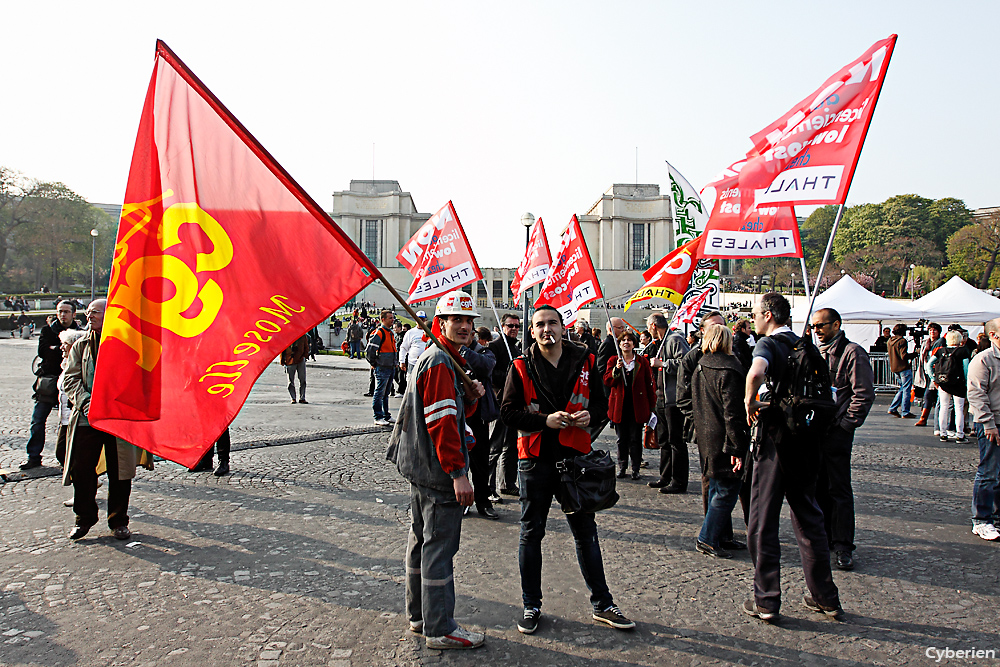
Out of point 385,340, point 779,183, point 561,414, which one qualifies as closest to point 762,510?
point 561,414

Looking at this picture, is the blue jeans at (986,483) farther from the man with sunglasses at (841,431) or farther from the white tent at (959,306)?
the white tent at (959,306)

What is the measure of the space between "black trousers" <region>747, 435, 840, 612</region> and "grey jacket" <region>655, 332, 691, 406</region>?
2616 mm

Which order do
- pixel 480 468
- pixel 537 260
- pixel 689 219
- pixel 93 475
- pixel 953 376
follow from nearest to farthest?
pixel 93 475 < pixel 480 468 < pixel 953 376 < pixel 689 219 < pixel 537 260

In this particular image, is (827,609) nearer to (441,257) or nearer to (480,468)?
(480,468)

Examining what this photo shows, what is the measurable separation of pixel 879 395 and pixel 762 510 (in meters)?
14.8

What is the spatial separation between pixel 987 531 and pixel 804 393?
103 inches

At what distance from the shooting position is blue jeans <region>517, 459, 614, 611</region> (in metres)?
3.48

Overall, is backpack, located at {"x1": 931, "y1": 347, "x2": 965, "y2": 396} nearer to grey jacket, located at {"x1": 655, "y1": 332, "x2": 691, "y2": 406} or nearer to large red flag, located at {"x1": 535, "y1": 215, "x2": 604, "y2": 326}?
grey jacket, located at {"x1": 655, "y1": 332, "x2": 691, "y2": 406}

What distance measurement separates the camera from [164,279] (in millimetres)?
3057

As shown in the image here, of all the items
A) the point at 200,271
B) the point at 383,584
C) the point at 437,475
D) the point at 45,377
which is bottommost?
the point at 383,584

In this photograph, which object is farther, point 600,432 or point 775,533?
point 600,432

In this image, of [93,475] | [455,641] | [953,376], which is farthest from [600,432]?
[953,376]

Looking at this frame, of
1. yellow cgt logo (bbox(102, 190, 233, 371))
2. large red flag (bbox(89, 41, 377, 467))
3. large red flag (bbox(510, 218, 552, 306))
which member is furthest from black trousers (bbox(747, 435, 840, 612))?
large red flag (bbox(510, 218, 552, 306))

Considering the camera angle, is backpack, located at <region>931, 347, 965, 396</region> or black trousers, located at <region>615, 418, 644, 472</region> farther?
backpack, located at <region>931, 347, 965, 396</region>
